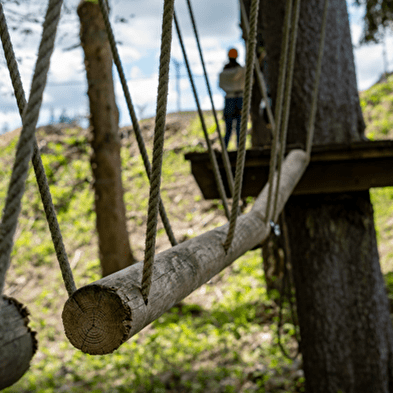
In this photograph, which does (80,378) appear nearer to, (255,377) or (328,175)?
(255,377)

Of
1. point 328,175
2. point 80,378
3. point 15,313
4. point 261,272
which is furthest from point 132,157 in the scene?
point 15,313

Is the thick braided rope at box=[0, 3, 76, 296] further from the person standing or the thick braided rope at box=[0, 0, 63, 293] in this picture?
the person standing

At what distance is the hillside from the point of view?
376 cm

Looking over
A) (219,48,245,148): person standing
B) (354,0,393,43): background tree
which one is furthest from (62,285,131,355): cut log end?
(354,0,393,43): background tree

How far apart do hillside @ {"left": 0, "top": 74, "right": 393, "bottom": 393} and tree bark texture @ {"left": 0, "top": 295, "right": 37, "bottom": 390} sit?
2.85m

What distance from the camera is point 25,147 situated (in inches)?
18.0

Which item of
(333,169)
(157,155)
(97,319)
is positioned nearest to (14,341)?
(97,319)

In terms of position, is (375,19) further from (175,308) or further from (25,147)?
(25,147)

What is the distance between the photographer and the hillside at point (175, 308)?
3756mm

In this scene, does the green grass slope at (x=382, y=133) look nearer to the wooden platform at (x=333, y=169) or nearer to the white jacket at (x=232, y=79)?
the wooden platform at (x=333, y=169)

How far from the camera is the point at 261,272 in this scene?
5.63 meters

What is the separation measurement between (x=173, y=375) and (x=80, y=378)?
1.01 meters

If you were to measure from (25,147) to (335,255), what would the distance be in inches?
91.9

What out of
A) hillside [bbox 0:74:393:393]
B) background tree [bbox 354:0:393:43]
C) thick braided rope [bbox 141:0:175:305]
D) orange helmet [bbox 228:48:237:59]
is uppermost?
background tree [bbox 354:0:393:43]
